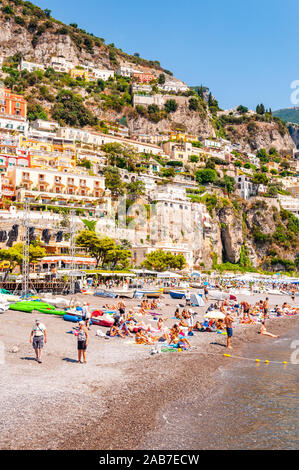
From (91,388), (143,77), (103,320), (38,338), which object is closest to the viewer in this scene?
(91,388)

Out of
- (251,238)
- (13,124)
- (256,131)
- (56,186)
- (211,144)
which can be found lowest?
(251,238)

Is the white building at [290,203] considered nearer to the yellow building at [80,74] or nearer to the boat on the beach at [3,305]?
the yellow building at [80,74]

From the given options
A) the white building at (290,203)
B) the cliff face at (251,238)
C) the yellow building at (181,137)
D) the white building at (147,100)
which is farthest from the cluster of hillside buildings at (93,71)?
the cliff face at (251,238)

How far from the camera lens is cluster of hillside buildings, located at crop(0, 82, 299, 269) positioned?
54000 mm

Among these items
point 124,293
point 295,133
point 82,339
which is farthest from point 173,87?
point 82,339

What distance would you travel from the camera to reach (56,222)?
49125mm

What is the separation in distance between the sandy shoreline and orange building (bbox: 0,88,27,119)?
234 ft

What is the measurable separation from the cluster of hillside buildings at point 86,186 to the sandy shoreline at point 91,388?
27.1 m

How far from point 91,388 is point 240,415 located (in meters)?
3.40

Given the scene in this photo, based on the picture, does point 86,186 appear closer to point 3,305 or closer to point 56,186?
point 56,186

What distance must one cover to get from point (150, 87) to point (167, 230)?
212ft

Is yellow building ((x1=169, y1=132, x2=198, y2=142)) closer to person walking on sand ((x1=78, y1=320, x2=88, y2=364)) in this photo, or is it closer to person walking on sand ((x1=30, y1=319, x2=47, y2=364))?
person walking on sand ((x1=78, y1=320, x2=88, y2=364))

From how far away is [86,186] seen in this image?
6147 centimetres
